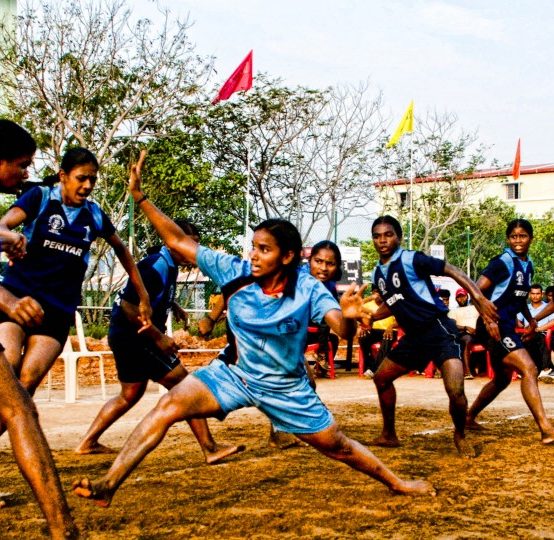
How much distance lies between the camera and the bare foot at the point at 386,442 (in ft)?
23.6

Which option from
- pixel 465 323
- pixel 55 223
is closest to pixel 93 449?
pixel 55 223

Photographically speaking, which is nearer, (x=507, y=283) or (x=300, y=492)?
(x=300, y=492)

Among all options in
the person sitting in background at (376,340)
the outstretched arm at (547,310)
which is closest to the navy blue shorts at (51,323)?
the outstretched arm at (547,310)

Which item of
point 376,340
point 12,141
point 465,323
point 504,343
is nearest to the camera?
point 12,141

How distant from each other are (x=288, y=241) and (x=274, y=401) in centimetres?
87

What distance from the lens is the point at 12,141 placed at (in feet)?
14.3

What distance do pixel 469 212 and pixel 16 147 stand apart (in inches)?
1260

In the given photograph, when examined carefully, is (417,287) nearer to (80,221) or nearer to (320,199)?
(80,221)

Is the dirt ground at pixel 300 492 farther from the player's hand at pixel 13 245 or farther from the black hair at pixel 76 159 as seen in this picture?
the black hair at pixel 76 159

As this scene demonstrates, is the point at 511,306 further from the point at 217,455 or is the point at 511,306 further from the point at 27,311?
the point at 27,311

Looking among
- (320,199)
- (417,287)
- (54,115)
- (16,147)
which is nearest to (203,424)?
(417,287)

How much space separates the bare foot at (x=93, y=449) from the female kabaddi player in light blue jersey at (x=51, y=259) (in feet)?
4.88

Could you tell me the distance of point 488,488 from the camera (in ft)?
17.8

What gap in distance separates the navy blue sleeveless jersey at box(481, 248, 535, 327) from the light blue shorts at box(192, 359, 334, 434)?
12.1 ft
